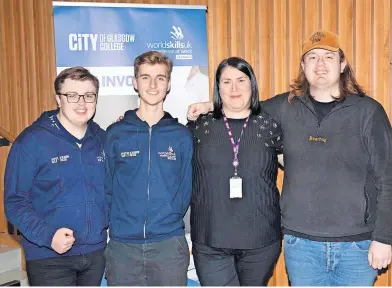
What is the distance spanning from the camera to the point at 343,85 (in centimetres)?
218

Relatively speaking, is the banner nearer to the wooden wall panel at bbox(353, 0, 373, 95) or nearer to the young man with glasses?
the young man with glasses

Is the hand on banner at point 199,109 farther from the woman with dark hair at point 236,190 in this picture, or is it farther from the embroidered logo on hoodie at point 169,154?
the embroidered logo on hoodie at point 169,154

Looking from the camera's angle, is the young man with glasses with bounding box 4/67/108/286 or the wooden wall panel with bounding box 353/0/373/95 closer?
the young man with glasses with bounding box 4/67/108/286

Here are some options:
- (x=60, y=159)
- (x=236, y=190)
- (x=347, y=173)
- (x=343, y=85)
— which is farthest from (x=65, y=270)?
(x=343, y=85)

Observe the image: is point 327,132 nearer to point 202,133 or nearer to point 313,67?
point 313,67

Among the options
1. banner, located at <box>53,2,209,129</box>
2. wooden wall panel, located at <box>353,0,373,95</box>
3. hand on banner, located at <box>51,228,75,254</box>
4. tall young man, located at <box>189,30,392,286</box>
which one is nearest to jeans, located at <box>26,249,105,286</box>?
hand on banner, located at <box>51,228,75,254</box>

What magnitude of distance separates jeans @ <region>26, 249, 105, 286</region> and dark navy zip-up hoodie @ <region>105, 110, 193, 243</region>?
18 cm

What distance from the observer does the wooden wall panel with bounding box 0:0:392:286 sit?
9.62 ft

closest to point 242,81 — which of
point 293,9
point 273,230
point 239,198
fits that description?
point 239,198

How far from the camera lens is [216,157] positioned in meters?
2.17

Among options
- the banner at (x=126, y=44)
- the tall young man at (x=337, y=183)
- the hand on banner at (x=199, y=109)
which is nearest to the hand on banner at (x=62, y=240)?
the hand on banner at (x=199, y=109)

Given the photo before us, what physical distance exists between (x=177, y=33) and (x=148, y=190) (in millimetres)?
1395

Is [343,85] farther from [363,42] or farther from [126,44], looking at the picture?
[126,44]

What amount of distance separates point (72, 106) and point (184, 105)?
3.70 feet
